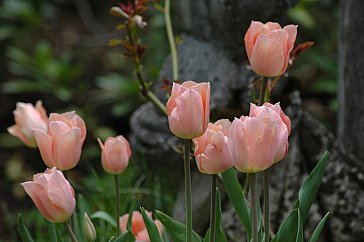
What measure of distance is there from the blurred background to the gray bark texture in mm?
708

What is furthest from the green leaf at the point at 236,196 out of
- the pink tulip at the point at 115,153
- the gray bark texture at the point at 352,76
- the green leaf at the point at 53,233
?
the gray bark texture at the point at 352,76

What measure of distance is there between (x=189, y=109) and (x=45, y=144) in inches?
10.3

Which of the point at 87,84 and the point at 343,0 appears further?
the point at 87,84

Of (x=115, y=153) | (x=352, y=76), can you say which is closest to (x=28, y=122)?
(x=115, y=153)

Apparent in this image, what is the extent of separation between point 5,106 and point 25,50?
465mm

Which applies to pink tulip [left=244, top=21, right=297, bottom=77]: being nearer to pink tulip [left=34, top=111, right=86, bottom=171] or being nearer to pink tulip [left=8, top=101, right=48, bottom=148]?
pink tulip [left=34, top=111, right=86, bottom=171]

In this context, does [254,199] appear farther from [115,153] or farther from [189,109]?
[115,153]

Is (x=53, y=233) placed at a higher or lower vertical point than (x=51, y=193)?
lower

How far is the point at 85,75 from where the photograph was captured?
410 centimetres

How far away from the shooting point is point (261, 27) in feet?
4.27

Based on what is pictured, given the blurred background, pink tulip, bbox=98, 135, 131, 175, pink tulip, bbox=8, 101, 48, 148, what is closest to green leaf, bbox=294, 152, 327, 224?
pink tulip, bbox=98, 135, 131, 175

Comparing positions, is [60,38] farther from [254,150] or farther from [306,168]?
[254,150]

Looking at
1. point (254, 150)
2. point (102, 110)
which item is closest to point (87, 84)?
point (102, 110)

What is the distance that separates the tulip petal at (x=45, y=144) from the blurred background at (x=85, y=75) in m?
1.39
